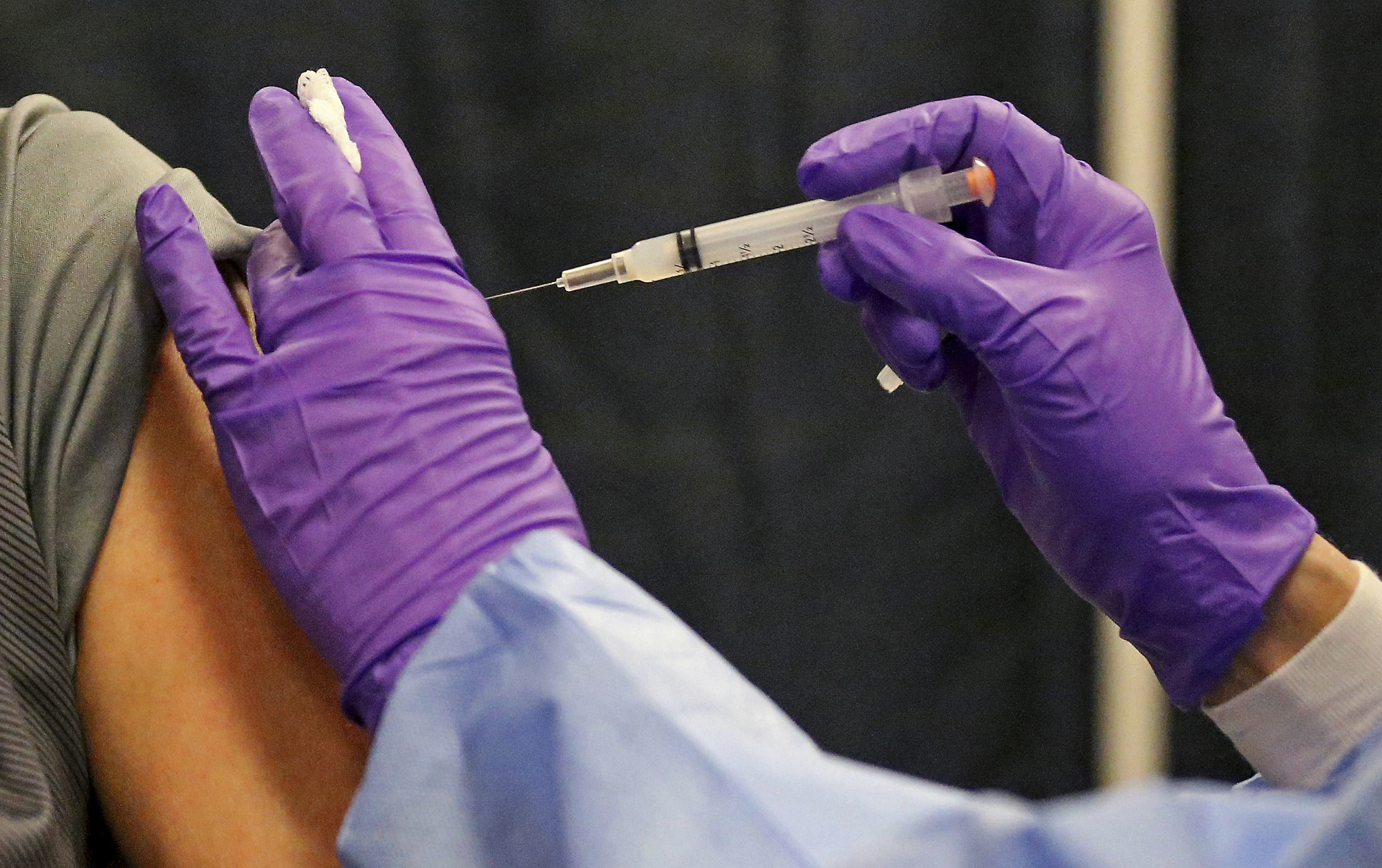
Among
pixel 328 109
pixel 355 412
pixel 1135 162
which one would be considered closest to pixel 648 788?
pixel 355 412

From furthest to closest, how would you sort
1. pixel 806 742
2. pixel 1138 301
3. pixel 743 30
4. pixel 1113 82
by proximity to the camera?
pixel 1113 82, pixel 743 30, pixel 1138 301, pixel 806 742

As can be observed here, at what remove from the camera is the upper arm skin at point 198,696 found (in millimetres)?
808

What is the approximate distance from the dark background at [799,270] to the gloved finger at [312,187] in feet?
1.20

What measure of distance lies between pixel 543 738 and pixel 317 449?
12.6 inches

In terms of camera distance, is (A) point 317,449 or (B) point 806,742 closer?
(B) point 806,742

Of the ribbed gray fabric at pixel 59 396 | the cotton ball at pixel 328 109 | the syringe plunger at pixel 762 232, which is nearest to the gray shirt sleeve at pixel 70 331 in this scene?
the ribbed gray fabric at pixel 59 396

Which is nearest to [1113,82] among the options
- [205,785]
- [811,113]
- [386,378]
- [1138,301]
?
[811,113]

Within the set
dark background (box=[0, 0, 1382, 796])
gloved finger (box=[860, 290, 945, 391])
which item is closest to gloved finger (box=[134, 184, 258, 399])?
dark background (box=[0, 0, 1382, 796])

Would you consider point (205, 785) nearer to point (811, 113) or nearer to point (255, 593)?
point (255, 593)

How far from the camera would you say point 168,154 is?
3.97 feet

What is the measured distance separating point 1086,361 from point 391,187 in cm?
62

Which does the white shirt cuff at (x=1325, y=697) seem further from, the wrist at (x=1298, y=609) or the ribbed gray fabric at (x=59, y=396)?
the ribbed gray fabric at (x=59, y=396)

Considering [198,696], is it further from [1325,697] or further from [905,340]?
[1325,697]

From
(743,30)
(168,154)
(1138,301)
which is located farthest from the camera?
(743,30)
